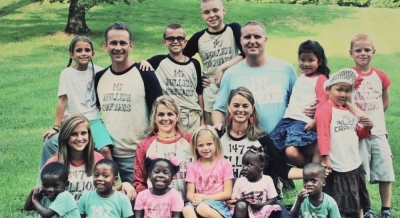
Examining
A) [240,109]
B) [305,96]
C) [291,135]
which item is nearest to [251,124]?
[240,109]

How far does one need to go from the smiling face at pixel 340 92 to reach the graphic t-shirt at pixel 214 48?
137 cm

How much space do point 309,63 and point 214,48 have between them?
1.20 meters

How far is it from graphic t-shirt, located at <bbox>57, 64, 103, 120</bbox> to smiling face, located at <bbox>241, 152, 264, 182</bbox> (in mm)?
1525

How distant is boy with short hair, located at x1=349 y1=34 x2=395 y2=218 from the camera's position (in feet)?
17.7

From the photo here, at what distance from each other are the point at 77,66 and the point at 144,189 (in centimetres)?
136

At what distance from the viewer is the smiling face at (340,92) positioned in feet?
16.4

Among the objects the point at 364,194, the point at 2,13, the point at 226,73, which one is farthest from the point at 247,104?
the point at 2,13

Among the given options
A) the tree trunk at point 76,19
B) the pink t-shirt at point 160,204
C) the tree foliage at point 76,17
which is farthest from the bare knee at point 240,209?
the tree trunk at point 76,19

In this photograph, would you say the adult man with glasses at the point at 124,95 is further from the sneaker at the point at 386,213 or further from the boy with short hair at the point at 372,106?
the sneaker at the point at 386,213

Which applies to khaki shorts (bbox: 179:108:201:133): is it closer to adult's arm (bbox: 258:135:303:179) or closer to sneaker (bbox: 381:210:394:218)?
adult's arm (bbox: 258:135:303:179)

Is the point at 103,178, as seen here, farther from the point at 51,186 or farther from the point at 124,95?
the point at 124,95

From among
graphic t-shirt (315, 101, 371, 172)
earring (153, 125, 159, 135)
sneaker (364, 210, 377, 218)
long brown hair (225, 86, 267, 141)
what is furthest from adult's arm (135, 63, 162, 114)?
sneaker (364, 210, 377, 218)

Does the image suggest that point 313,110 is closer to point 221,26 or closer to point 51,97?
point 221,26

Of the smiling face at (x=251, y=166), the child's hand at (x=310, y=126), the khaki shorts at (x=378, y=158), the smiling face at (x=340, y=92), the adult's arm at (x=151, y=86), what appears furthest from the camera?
the khaki shorts at (x=378, y=158)
